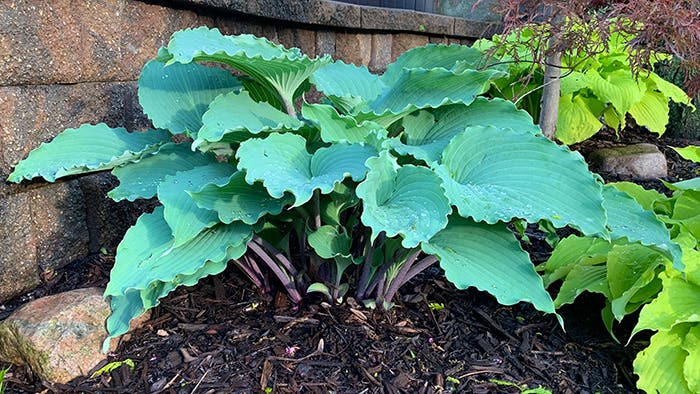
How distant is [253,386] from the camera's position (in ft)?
4.30

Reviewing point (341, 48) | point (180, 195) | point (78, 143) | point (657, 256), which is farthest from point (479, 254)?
point (341, 48)

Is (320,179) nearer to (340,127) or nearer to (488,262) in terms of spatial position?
(340,127)

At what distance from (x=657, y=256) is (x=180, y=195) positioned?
1.24 metres

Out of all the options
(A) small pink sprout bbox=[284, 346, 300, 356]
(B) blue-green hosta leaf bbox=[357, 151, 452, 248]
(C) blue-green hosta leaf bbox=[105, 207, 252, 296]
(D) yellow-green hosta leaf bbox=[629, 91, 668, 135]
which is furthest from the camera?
(D) yellow-green hosta leaf bbox=[629, 91, 668, 135]

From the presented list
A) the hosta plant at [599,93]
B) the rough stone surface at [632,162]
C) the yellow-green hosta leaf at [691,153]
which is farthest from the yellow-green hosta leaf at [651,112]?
the yellow-green hosta leaf at [691,153]

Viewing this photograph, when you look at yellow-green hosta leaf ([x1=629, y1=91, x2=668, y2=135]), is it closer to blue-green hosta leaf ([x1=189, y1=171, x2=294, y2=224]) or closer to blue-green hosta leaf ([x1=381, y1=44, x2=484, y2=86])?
blue-green hosta leaf ([x1=381, y1=44, x2=484, y2=86])

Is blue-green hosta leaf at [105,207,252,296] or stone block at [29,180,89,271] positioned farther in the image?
stone block at [29,180,89,271]

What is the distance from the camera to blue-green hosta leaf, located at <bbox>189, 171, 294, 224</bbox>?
1293 millimetres

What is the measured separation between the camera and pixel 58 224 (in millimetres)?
1776

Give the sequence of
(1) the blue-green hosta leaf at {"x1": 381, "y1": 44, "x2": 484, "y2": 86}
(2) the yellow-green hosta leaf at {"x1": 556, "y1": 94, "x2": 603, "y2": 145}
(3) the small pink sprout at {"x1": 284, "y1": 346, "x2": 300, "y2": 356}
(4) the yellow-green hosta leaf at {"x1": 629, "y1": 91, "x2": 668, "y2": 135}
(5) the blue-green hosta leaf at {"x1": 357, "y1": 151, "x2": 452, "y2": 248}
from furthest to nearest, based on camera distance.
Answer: (4) the yellow-green hosta leaf at {"x1": 629, "y1": 91, "x2": 668, "y2": 135} → (2) the yellow-green hosta leaf at {"x1": 556, "y1": 94, "x2": 603, "y2": 145} → (1) the blue-green hosta leaf at {"x1": 381, "y1": 44, "x2": 484, "y2": 86} → (3) the small pink sprout at {"x1": 284, "y1": 346, "x2": 300, "y2": 356} → (5) the blue-green hosta leaf at {"x1": 357, "y1": 151, "x2": 452, "y2": 248}

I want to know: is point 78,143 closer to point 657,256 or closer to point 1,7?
point 1,7

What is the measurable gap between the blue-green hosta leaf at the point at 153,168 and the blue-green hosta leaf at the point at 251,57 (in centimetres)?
29

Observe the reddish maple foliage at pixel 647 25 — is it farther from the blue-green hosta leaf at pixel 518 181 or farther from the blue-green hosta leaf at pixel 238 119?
the blue-green hosta leaf at pixel 238 119

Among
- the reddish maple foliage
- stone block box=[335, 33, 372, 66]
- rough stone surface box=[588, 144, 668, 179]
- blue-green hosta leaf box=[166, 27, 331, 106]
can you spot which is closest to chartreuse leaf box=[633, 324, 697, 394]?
the reddish maple foliage
